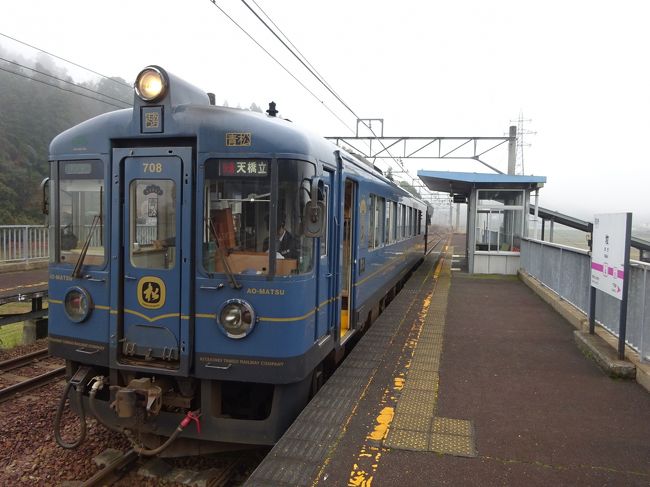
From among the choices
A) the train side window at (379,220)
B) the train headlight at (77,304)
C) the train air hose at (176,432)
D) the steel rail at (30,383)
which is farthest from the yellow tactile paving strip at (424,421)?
the steel rail at (30,383)

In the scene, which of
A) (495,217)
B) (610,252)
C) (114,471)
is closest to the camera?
(114,471)

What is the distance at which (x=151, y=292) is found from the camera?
15.0ft

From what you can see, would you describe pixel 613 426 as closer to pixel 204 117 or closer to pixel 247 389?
pixel 247 389

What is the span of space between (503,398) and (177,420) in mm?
3155

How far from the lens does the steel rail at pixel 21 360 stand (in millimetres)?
7725

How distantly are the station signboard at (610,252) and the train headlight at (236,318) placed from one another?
4.18 meters

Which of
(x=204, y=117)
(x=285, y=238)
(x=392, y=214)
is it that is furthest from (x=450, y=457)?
(x=392, y=214)

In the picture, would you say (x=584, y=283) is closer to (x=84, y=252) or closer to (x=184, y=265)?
(x=184, y=265)

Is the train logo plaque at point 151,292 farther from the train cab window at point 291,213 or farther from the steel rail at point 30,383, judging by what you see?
the steel rail at point 30,383

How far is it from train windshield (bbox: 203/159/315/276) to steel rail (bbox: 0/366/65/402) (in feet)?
13.0

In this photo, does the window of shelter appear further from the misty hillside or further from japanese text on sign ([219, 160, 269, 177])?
the misty hillside

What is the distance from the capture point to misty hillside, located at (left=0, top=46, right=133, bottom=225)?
34438 mm

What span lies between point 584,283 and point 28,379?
334 inches

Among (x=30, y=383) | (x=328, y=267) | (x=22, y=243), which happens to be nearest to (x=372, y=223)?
(x=328, y=267)
